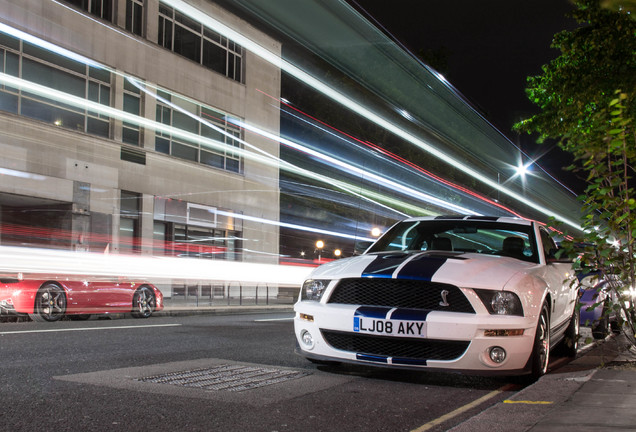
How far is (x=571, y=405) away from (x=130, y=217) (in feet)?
79.7

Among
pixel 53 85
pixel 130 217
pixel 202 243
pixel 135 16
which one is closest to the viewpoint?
pixel 53 85

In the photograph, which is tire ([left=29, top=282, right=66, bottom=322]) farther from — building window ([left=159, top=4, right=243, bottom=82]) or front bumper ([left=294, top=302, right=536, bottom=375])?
building window ([left=159, top=4, right=243, bottom=82])

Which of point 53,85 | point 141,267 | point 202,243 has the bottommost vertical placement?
point 141,267

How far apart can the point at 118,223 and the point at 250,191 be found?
860 cm

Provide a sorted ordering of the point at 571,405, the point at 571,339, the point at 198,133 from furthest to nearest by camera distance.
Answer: the point at 198,133 → the point at 571,339 → the point at 571,405

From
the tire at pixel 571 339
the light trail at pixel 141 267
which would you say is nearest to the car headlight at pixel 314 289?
the tire at pixel 571 339

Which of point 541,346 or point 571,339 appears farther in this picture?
point 571,339

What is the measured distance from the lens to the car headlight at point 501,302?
5.41 metres

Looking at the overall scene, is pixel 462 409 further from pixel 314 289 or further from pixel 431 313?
pixel 314 289

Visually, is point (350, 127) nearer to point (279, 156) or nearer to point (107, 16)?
point (279, 156)

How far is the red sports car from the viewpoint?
41.0 ft

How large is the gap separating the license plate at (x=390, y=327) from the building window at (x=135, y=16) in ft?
79.6

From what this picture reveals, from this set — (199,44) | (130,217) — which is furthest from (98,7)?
(130,217)

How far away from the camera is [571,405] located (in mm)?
4348
